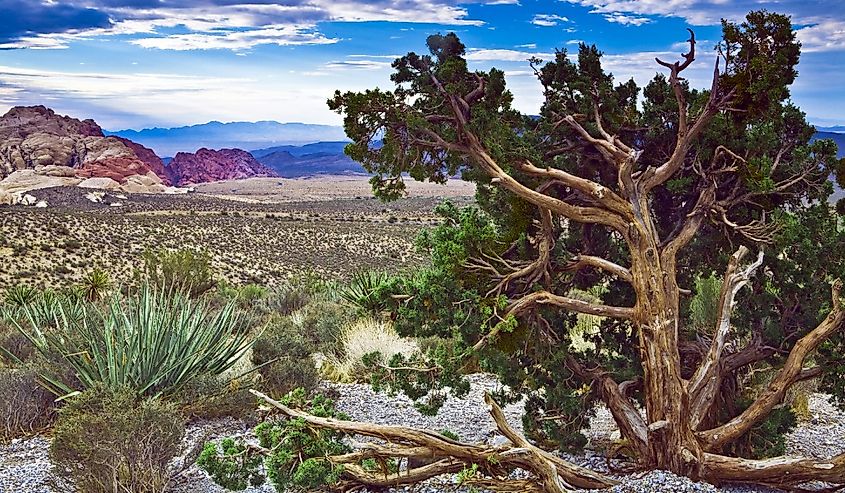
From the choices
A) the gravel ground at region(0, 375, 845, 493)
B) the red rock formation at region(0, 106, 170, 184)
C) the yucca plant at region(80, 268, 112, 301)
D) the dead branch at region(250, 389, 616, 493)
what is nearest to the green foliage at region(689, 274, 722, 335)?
the gravel ground at region(0, 375, 845, 493)

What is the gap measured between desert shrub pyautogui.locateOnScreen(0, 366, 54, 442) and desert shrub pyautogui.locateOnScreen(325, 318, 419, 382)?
3.76m

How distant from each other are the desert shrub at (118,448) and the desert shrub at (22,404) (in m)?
2.27

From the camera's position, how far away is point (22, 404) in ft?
26.7

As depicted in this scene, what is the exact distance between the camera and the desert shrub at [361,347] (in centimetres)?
1103

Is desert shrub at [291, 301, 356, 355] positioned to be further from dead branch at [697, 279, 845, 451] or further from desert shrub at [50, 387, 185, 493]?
dead branch at [697, 279, 845, 451]

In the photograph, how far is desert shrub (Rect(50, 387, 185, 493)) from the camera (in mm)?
5750

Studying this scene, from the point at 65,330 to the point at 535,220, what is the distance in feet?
15.9

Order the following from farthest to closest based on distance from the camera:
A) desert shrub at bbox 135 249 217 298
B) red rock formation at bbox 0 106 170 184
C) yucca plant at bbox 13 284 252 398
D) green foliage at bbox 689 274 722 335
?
red rock formation at bbox 0 106 170 184, desert shrub at bbox 135 249 217 298, green foliage at bbox 689 274 722 335, yucca plant at bbox 13 284 252 398

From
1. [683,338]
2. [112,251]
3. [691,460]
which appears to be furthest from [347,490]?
[112,251]

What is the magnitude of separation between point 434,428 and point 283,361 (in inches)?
89.0

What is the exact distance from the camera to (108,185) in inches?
4390

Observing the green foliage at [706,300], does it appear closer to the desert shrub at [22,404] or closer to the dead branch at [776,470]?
the dead branch at [776,470]

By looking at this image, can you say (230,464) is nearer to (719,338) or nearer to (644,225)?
(644,225)

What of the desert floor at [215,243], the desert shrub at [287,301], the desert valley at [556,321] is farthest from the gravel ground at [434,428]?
the desert floor at [215,243]
